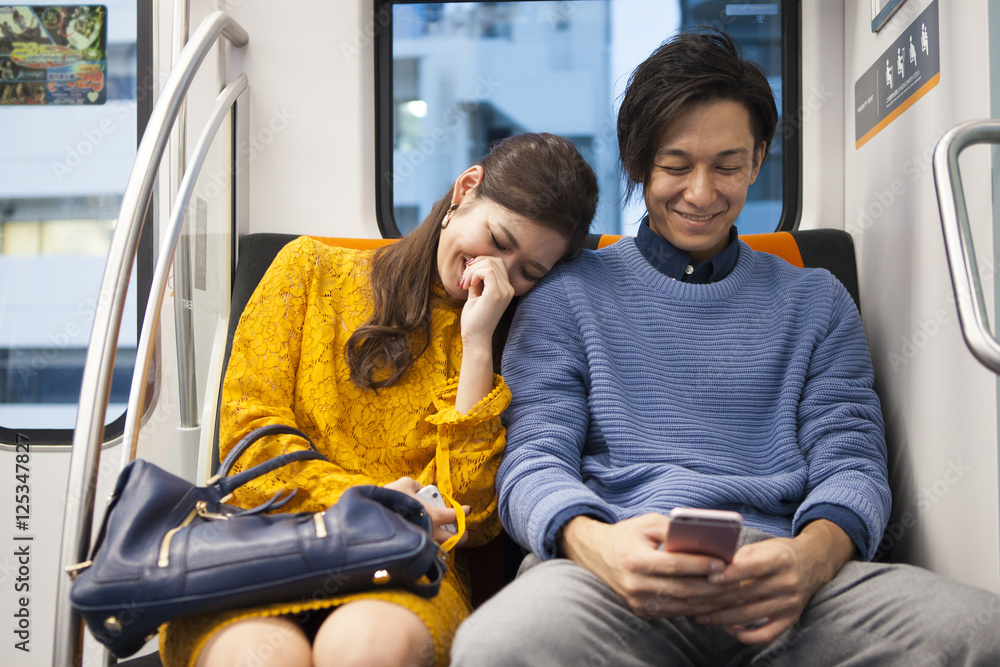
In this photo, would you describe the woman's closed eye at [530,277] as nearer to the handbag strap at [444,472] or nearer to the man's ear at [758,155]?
the handbag strap at [444,472]

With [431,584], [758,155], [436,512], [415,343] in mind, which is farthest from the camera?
[758,155]

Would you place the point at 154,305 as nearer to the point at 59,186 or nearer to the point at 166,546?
the point at 166,546

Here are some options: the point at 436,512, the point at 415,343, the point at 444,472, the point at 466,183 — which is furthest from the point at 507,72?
the point at 436,512

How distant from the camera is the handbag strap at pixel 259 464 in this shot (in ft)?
3.71

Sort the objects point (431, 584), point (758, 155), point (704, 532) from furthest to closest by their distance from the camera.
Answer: point (758, 155) < point (431, 584) < point (704, 532)

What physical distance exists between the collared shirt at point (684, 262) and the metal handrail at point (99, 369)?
1.01m

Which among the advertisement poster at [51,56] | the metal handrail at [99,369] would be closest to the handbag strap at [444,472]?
the metal handrail at [99,369]

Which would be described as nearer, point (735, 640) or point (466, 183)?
point (735, 640)

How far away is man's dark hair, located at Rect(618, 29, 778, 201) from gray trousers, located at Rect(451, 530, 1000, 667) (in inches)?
32.5

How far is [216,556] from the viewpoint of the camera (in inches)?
39.5

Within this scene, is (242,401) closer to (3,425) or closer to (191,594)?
(191,594)

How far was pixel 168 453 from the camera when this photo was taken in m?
2.19

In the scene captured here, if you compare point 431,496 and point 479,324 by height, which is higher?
point 479,324

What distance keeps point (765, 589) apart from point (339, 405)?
817 millimetres
